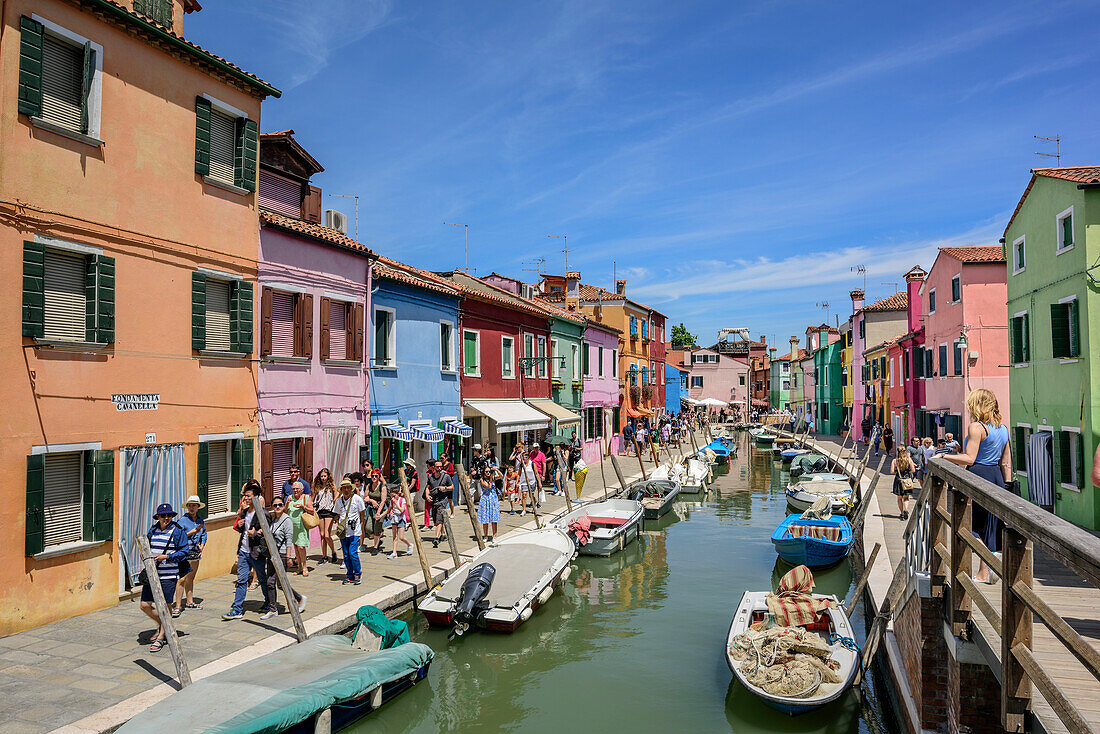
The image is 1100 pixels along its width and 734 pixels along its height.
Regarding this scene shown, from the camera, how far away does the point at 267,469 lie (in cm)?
1512

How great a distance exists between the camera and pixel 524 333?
28.3 metres

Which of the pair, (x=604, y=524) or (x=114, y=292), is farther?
(x=604, y=524)

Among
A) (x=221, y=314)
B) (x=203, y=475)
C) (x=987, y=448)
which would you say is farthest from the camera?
(x=221, y=314)

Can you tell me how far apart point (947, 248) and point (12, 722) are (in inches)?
1304

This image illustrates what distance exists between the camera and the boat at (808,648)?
30.0 ft

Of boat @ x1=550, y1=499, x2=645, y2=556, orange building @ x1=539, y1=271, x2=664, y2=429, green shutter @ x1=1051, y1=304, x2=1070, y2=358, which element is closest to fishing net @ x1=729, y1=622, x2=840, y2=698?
boat @ x1=550, y1=499, x2=645, y2=556

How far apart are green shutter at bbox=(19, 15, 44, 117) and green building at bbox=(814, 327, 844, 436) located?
57.8m

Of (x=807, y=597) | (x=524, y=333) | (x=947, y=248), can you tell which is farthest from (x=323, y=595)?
(x=947, y=248)

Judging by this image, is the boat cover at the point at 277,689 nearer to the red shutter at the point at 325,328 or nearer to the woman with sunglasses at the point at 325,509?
the woman with sunglasses at the point at 325,509

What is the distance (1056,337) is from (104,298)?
20.7m

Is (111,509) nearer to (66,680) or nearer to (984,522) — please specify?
(66,680)

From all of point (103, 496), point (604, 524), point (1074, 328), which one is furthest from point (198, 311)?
point (1074, 328)

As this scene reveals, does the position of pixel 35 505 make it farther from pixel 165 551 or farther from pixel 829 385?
pixel 829 385

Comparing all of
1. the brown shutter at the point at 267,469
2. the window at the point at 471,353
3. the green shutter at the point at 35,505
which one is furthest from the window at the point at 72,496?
the window at the point at 471,353
